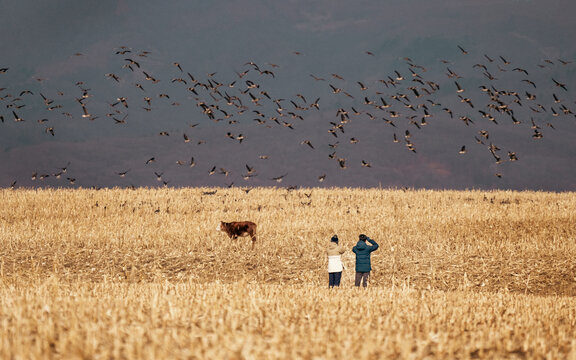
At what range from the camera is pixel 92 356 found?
5820 mm

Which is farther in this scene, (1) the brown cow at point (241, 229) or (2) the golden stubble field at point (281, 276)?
(1) the brown cow at point (241, 229)

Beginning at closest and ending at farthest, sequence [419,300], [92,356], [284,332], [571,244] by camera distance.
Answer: [92,356], [284,332], [419,300], [571,244]

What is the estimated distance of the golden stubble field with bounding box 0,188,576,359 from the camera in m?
6.60

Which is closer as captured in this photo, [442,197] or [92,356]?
[92,356]

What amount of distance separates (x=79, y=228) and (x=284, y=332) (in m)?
22.6

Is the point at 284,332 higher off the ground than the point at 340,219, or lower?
lower

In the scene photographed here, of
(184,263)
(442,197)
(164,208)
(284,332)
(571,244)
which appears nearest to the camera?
(284,332)

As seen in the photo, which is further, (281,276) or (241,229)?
(241,229)

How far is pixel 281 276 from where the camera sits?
20.7 meters

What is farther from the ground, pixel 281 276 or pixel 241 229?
pixel 241 229

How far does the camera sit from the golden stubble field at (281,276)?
6.60m

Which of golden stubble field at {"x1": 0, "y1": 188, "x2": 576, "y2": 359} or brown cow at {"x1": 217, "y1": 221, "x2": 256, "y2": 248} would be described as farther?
brown cow at {"x1": 217, "y1": 221, "x2": 256, "y2": 248}

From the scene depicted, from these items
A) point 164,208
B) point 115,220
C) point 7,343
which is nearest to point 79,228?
point 115,220

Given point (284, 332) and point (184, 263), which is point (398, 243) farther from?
point (284, 332)
